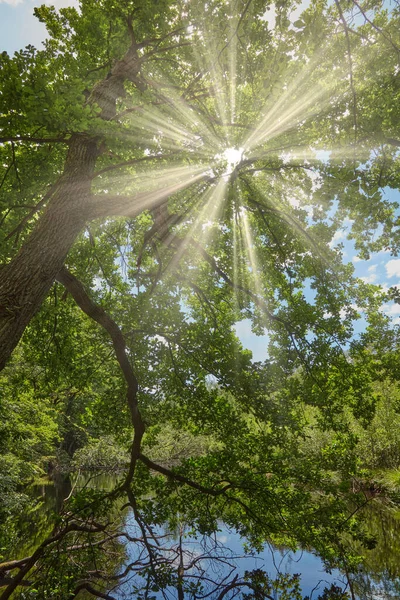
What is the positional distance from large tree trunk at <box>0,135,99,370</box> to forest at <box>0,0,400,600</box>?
0.08 feet

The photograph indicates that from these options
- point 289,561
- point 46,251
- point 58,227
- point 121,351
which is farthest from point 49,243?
point 289,561

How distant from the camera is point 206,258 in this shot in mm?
6449

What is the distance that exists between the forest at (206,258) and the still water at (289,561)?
1661 mm

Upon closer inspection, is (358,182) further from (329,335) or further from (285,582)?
(285,582)

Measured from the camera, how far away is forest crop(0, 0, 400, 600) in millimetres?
4277

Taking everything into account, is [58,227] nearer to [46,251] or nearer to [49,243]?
Answer: [49,243]

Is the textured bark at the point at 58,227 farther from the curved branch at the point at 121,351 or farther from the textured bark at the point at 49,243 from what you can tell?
the curved branch at the point at 121,351

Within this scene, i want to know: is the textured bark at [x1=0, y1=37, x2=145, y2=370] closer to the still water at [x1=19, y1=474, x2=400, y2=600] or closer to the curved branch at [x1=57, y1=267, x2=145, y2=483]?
the curved branch at [x1=57, y1=267, x2=145, y2=483]

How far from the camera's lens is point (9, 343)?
115 inches

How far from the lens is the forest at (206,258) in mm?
4277

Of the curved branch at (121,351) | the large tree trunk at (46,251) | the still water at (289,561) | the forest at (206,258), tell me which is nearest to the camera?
the large tree trunk at (46,251)

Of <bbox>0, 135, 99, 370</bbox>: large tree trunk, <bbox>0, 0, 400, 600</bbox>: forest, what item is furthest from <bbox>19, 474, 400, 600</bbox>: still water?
<bbox>0, 135, 99, 370</bbox>: large tree trunk

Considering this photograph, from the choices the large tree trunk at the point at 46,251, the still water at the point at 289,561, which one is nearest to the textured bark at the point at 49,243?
the large tree trunk at the point at 46,251

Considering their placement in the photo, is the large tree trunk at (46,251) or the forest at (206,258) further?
the forest at (206,258)
